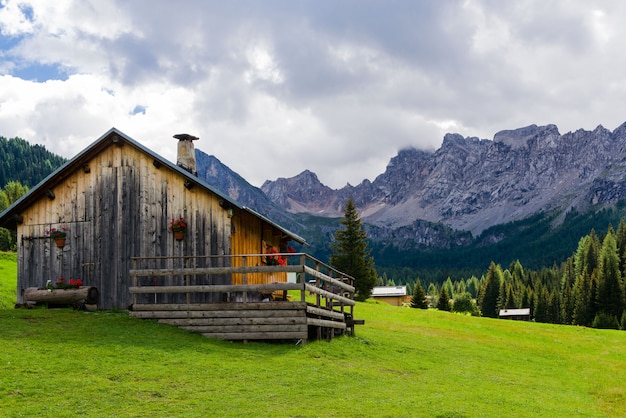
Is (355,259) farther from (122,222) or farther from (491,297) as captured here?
(491,297)

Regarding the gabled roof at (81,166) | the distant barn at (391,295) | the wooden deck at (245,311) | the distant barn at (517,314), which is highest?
the gabled roof at (81,166)

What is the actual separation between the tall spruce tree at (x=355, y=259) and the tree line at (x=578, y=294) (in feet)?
118

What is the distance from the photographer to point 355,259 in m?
79.7

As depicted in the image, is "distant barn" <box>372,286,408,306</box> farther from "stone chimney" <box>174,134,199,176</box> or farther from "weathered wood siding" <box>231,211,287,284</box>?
"stone chimney" <box>174,134,199,176</box>

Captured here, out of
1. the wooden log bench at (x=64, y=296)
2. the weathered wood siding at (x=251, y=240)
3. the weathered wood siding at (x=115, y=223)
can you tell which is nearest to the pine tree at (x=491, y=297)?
the weathered wood siding at (x=251, y=240)

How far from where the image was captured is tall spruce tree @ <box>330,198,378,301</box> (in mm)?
78000

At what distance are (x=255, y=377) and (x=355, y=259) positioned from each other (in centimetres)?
6177

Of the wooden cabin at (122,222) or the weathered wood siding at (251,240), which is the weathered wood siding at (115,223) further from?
the weathered wood siding at (251,240)

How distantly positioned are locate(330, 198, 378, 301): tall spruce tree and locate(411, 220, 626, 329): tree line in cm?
3590

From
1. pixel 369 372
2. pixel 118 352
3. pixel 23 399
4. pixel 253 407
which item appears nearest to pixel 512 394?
pixel 369 372

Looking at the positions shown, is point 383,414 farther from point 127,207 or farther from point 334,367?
point 127,207

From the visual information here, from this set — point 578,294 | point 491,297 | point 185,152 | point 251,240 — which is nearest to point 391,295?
point 491,297

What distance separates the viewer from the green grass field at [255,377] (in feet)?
49.3

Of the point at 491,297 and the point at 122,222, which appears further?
the point at 491,297
